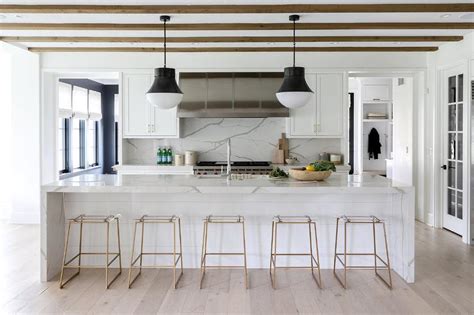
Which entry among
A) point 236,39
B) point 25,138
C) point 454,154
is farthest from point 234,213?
point 25,138

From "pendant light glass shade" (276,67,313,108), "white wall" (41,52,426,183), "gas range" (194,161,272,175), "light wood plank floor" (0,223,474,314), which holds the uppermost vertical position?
"white wall" (41,52,426,183)

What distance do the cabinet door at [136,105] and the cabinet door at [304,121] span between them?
6.94 ft

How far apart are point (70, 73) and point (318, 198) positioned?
4.26 meters

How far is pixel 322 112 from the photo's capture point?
6352mm

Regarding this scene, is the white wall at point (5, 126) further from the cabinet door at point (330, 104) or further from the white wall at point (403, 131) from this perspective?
the white wall at point (403, 131)

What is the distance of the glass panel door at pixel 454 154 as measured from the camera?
5.54m

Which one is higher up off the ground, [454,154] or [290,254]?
[454,154]

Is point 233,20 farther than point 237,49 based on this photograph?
No

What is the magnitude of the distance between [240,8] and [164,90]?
1.05m

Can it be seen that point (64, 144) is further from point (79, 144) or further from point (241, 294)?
point (241, 294)

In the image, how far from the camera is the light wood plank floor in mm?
3279

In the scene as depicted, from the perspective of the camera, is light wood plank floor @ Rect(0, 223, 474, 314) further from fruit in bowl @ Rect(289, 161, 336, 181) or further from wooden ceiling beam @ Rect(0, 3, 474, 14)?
wooden ceiling beam @ Rect(0, 3, 474, 14)

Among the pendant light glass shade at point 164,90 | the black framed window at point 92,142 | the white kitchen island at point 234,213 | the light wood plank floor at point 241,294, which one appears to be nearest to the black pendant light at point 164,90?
the pendant light glass shade at point 164,90

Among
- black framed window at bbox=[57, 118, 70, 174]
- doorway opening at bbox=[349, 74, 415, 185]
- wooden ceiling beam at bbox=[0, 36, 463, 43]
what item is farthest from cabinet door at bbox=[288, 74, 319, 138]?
black framed window at bbox=[57, 118, 70, 174]
